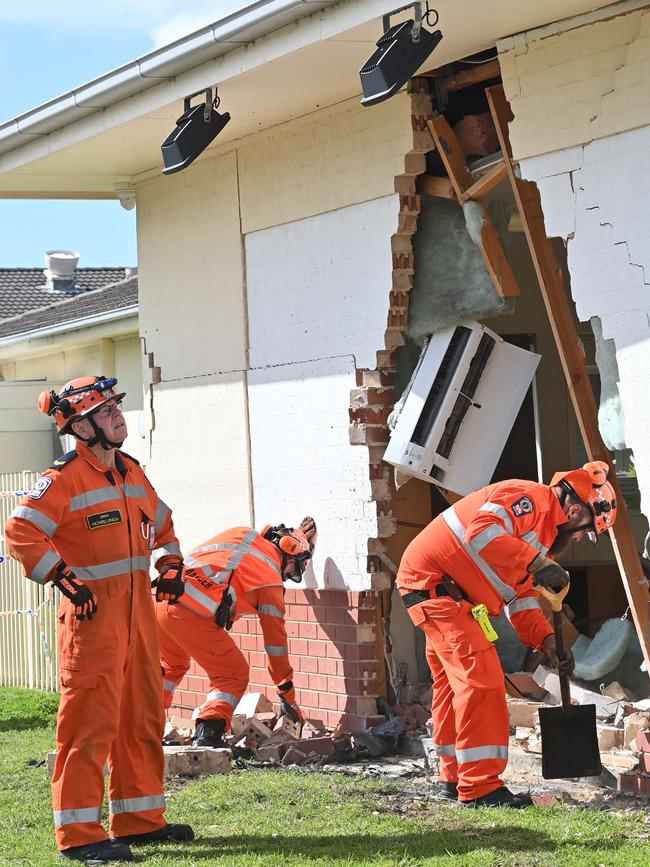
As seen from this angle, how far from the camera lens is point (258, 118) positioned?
31.0 feet

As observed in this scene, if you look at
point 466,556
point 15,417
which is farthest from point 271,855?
point 15,417

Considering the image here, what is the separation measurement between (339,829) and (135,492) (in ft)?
6.26

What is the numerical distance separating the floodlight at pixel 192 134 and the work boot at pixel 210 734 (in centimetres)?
349

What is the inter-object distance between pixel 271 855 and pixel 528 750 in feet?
7.08

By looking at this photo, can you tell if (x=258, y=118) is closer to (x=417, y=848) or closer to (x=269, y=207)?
(x=269, y=207)

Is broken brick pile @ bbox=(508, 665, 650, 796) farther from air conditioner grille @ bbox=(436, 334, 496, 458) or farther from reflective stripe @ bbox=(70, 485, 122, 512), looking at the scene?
reflective stripe @ bbox=(70, 485, 122, 512)

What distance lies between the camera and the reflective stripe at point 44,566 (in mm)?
6234

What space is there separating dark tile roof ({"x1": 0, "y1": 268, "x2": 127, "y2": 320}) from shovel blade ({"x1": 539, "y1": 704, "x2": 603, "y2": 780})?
55.4 ft

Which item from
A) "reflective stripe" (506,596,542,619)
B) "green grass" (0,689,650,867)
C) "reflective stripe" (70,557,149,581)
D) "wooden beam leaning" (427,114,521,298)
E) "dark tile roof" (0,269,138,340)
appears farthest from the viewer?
"dark tile roof" (0,269,138,340)

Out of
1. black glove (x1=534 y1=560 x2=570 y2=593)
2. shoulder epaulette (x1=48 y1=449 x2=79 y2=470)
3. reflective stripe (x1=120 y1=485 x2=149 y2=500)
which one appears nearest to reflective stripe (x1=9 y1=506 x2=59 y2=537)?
shoulder epaulette (x1=48 y1=449 x2=79 y2=470)

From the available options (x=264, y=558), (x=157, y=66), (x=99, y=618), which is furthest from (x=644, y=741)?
(x=157, y=66)

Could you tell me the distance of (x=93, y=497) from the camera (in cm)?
653

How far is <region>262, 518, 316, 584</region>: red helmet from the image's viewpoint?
9008 millimetres

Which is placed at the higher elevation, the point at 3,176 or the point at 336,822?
the point at 3,176
